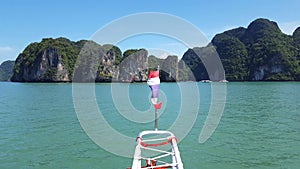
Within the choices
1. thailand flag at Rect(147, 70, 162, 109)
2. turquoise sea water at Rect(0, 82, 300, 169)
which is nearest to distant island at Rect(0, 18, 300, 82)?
turquoise sea water at Rect(0, 82, 300, 169)

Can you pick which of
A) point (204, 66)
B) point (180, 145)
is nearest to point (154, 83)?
point (180, 145)

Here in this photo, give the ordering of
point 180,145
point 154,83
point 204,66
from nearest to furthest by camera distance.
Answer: point 154,83 → point 180,145 → point 204,66

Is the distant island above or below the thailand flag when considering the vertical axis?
above

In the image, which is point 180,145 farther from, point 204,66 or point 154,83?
point 204,66

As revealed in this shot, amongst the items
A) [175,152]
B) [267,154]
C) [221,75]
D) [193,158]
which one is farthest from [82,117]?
[221,75]

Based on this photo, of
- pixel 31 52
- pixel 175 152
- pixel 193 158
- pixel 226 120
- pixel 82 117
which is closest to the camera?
pixel 175 152

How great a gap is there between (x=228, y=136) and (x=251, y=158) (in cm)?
340

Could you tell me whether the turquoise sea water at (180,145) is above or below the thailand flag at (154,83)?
below

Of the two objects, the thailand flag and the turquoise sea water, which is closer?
the thailand flag

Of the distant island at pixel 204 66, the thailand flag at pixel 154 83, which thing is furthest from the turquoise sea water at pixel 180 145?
the distant island at pixel 204 66

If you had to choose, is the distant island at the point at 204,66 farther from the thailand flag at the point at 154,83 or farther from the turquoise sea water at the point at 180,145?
the thailand flag at the point at 154,83

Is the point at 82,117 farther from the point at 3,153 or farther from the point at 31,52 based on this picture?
the point at 31,52

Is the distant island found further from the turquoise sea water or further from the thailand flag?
the thailand flag

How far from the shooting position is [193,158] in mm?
9914
